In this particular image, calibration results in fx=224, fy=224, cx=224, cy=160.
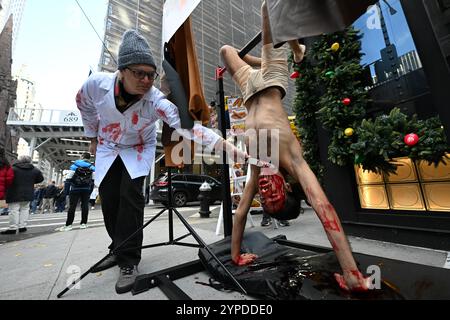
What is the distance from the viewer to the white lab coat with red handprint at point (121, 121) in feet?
6.55

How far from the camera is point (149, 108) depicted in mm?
2053

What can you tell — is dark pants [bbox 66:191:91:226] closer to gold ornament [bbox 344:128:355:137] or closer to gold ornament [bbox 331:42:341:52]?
gold ornament [bbox 344:128:355:137]

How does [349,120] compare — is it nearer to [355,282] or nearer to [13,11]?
[355,282]

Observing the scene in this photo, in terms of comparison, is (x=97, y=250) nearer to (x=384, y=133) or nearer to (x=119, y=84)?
(x=119, y=84)

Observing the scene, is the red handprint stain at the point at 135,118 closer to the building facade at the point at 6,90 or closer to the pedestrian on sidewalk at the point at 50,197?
the pedestrian on sidewalk at the point at 50,197

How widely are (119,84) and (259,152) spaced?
1.39m

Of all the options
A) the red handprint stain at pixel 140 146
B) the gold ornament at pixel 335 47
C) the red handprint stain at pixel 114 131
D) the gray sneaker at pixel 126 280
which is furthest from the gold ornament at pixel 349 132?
the gray sneaker at pixel 126 280

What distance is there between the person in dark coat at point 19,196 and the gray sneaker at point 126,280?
5.22 meters

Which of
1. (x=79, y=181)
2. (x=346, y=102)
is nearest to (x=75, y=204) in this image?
(x=79, y=181)

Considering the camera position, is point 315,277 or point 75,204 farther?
point 75,204

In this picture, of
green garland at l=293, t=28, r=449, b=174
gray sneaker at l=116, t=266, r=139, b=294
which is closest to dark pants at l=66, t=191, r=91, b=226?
gray sneaker at l=116, t=266, r=139, b=294

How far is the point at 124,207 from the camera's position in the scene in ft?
6.63

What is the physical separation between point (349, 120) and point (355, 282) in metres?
2.32
